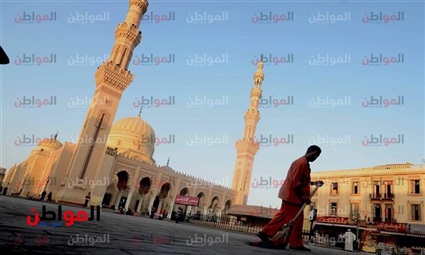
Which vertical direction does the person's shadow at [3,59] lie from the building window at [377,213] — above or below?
below

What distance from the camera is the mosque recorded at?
2820cm

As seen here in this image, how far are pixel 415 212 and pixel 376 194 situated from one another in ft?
9.72

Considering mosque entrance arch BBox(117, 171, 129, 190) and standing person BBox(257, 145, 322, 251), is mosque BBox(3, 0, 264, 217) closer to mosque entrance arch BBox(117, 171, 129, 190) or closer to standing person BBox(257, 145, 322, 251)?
mosque entrance arch BBox(117, 171, 129, 190)

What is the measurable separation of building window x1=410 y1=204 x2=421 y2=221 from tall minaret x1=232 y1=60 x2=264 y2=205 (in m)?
25.0

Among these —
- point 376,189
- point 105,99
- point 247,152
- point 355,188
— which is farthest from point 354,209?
point 105,99

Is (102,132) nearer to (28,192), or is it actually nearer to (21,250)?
(28,192)

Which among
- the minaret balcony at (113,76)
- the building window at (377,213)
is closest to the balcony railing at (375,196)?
the building window at (377,213)

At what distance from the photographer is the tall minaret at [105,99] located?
27922 millimetres

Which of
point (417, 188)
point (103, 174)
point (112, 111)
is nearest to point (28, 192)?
point (103, 174)

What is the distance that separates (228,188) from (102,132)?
22796 millimetres

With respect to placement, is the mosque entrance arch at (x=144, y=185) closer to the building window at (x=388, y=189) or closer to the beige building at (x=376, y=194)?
the beige building at (x=376, y=194)

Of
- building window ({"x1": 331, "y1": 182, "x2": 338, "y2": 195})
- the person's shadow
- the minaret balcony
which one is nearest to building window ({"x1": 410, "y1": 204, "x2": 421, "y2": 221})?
building window ({"x1": 331, "y1": 182, "x2": 338, "y2": 195})

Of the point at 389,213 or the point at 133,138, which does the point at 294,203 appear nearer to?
the point at 389,213

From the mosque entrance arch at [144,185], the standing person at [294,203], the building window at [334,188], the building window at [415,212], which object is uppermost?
the building window at [334,188]
